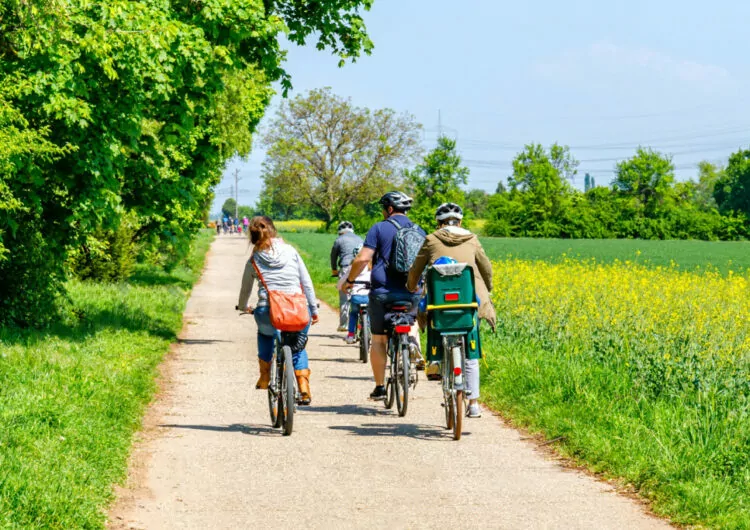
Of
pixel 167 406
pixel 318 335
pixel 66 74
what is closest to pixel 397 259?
pixel 167 406

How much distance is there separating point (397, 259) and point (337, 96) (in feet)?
255

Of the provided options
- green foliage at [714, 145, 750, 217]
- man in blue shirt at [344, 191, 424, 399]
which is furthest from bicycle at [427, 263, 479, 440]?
green foliage at [714, 145, 750, 217]

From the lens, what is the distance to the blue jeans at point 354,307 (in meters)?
13.5

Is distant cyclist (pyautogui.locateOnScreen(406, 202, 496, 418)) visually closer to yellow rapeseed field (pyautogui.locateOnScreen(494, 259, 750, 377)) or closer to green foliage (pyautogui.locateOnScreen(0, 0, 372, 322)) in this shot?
yellow rapeseed field (pyautogui.locateOnScreen(494, 259, 750, 377))

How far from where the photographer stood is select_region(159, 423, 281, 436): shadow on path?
8250mm

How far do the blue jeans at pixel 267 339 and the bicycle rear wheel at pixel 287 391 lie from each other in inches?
8.2

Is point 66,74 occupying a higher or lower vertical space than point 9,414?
higher

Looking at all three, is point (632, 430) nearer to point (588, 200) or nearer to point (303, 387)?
point (303, 387)

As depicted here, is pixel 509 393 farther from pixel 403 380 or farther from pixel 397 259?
pixel 397 259

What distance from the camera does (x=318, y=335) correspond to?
16.2 meters

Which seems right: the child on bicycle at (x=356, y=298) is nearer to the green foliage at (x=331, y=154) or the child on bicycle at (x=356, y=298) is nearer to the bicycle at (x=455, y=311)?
the bicycle at (x=455, y=311)

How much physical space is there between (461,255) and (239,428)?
244cm

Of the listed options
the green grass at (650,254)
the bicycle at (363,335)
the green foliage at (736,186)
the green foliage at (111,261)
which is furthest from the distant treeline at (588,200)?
the bicycle at (363,335)

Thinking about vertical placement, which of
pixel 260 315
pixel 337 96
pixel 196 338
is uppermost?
pixel 337 96
